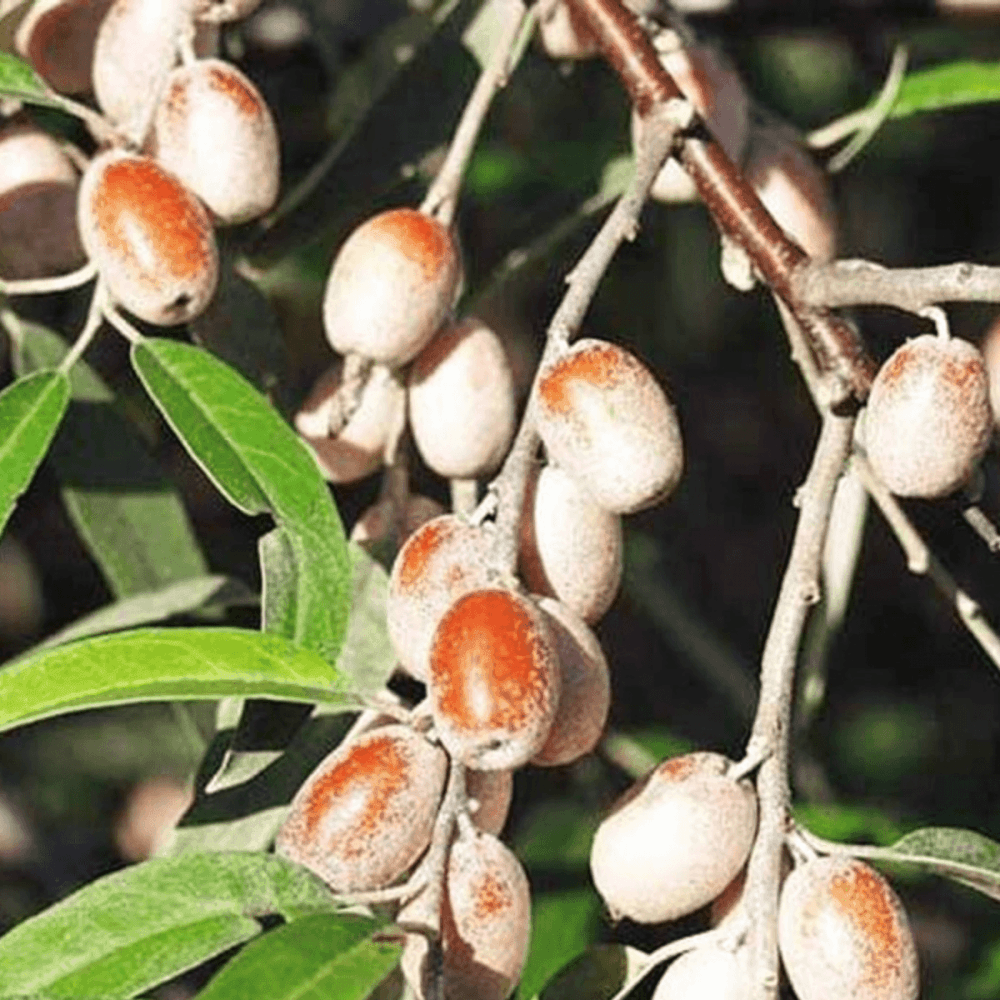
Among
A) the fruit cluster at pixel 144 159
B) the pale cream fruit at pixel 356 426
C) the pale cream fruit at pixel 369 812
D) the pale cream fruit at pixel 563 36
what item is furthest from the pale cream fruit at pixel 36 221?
the pale cream fruit at pixel 369 812

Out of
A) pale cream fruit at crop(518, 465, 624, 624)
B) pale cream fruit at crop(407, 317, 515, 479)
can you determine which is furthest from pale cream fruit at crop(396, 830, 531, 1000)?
pale cream fruit at crop(407, 317, 515, 479)

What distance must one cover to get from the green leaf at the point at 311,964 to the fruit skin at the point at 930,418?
0.79ft

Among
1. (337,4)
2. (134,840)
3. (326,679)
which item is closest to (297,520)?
(326,679)

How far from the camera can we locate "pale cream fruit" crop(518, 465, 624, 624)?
106 cm

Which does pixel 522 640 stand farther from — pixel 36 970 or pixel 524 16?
pixel 524 16

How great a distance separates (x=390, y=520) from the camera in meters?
1.22

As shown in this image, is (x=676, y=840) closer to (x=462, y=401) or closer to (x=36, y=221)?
(x=462, y=401)

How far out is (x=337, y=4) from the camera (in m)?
A: 1.69

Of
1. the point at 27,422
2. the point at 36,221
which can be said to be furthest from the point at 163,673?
the point at 36,221

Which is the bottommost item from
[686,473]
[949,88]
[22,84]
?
[686,473]

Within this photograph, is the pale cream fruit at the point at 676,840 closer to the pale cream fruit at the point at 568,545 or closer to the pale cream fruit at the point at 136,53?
the pale cream fruit at the point at 568,545

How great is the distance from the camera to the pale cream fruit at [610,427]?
3.39 feet

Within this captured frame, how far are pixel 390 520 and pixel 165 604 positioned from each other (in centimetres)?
16

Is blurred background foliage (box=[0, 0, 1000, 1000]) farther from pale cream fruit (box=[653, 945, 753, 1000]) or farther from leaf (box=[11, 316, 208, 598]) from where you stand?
pale cream fruit (box=[653, 945, 753, 1000])
